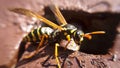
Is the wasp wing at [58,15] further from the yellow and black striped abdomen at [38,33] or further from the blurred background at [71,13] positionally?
the yellow and black striped abdomen at [38,33]

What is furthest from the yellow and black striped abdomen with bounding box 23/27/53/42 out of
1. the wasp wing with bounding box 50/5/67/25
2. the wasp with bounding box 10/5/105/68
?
the wasp wing with bounding box 50/5/67/25

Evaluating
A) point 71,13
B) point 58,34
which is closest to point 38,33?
point 58,34

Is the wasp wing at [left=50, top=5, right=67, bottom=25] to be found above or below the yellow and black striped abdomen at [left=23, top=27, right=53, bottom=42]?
above

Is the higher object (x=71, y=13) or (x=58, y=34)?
(x=71, y=13)

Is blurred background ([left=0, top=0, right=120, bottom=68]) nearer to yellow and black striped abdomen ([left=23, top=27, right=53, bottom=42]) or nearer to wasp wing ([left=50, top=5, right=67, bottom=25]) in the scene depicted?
wasp wing ([left=50, top=5, right=67, bottom=25])

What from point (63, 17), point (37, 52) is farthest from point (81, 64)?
point (63, 17)

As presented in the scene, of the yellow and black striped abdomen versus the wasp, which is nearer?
the wasp

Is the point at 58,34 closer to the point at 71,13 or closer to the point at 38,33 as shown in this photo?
the point at 38,33

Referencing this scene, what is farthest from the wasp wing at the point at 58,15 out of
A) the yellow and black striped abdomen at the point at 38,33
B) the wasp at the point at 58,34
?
the yellow and black striped abdomen at the point at 38,33

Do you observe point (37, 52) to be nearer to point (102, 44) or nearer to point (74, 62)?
point (74, 62)

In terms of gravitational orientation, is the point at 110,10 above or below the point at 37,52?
above

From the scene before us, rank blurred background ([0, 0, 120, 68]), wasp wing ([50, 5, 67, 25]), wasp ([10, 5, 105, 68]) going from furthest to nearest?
1. wasp ([10, 5, 105, 68])
2. wasp wing ([50, 5, 67, 25])
3. blurred background ([0, 0, 120, 68])
